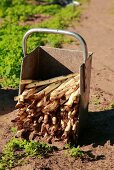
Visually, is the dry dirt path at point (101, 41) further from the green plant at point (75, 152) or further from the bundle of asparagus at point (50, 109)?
the green plant at point (75, 152)

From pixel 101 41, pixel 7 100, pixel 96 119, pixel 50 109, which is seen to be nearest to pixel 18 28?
pixel 101 41

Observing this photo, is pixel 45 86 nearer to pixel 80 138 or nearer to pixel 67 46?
pixel 80 138

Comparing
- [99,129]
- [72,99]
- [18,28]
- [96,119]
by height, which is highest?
[18,28]

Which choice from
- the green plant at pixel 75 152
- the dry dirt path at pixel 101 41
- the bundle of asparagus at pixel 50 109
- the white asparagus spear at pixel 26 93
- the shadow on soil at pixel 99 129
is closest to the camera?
the green plant at pixel 75 152

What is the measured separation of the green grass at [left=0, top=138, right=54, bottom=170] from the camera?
5.41 metres

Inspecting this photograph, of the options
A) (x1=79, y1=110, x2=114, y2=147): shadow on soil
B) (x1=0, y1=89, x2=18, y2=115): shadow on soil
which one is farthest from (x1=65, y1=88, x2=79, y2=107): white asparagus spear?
(x1=0, y1=89, x2=18, y2=115): shadow on soil

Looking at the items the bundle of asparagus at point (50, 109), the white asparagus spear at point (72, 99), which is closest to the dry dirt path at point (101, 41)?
the bundle of asparagus at point (50, 109)

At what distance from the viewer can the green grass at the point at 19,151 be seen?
5.41m

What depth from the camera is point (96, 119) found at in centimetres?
656

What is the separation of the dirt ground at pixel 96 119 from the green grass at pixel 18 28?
0.71 meters

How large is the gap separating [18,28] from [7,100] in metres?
4.43

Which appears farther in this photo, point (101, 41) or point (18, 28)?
point (18, 28)

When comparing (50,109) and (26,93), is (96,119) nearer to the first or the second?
(50,109)

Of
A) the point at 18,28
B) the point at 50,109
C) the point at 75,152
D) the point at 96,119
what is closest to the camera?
the point at 75,152
